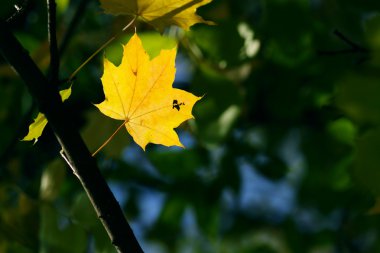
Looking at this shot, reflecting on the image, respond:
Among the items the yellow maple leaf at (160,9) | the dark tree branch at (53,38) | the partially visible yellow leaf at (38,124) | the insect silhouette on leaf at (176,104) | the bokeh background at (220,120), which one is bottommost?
the bokeh background at (220,120)

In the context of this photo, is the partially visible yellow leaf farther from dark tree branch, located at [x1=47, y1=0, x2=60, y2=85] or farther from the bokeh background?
the bokeh background

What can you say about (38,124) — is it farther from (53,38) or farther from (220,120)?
(220,120)

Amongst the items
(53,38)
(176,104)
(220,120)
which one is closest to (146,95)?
(176,104)

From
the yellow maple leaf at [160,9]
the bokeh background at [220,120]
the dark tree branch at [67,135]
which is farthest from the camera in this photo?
the bokeh background at [220,120]

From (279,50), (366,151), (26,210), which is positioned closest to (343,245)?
(279,50)

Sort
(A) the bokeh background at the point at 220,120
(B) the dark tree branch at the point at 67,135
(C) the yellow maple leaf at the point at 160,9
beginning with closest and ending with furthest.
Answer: (B) the dark tree branch at the point at 67,135
(C) the yellow maple leaf at the point at 160,9
(A) the bokeh background at the point at 220,120

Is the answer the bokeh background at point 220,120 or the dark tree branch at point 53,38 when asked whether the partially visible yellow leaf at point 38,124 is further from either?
the bokeh background at point 220,120

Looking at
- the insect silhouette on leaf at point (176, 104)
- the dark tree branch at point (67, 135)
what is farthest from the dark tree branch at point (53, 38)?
the insect silhouette on leaf at point (176, 104)

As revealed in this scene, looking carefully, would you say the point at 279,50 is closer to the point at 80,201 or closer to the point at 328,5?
the point at 328,5
